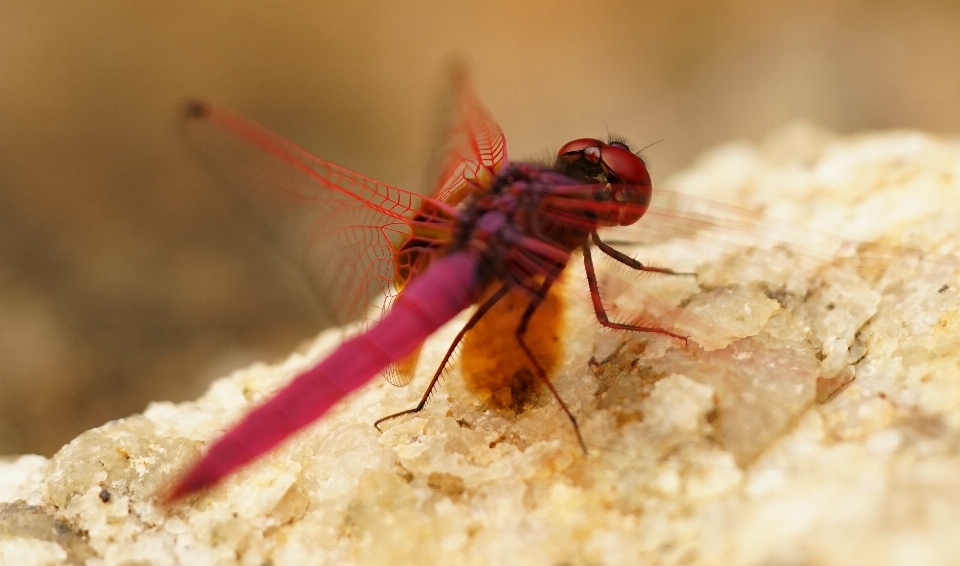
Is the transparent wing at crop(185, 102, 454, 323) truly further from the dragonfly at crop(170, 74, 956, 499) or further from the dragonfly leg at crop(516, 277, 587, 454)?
the dragonfly leg at crop(516, 277, 587, 454)

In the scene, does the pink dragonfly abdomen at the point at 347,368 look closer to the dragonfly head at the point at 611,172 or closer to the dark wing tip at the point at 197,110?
the dragonfly head at the point at 611,172

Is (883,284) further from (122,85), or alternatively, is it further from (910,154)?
(122,85)

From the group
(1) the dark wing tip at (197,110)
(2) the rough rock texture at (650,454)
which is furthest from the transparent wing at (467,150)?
(1) the dark wing tip at (197,110)

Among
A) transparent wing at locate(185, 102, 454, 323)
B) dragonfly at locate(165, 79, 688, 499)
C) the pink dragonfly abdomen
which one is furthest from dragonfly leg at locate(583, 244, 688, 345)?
transparent wing at locate(185, 102, 454, 323)

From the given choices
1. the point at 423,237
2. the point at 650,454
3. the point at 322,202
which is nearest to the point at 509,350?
the point at 423,237

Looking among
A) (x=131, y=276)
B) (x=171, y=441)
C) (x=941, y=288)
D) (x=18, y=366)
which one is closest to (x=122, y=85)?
(x=131, y=276)

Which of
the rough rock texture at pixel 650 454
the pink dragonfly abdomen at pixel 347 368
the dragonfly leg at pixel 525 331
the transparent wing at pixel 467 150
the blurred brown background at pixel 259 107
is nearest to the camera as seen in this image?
the rough rock texture at pixel 650 454
